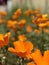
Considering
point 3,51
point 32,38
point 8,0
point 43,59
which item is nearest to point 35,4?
point 8,0

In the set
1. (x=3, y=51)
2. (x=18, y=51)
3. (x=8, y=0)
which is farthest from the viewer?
(x=8, y=0)

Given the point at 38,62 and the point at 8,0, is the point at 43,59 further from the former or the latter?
the point at 8,0

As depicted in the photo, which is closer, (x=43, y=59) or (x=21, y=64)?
(x=43, y=59)

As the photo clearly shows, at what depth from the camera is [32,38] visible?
309 cm

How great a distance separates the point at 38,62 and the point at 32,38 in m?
1.94

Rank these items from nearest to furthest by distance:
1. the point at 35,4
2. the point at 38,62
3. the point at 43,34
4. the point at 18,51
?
the point at 38,62, the point at 18,51, the point at 43,34, the point at 35,4

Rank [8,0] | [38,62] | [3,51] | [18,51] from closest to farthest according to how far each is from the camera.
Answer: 1. [38,62]
2. [18,51]
3. [3,51]
4. [8,0]

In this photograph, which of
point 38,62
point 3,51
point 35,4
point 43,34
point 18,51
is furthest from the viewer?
point 35,4

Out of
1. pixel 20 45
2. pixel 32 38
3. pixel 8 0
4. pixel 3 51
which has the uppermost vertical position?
pixel 20 45

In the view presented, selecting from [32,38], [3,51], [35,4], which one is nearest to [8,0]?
[35,4]

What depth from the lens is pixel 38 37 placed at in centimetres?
304

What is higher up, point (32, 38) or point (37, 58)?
point (37, 58)

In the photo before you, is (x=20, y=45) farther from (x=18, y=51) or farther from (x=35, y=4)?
(x=35, y=4)

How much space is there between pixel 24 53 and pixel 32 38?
5.81 feet
